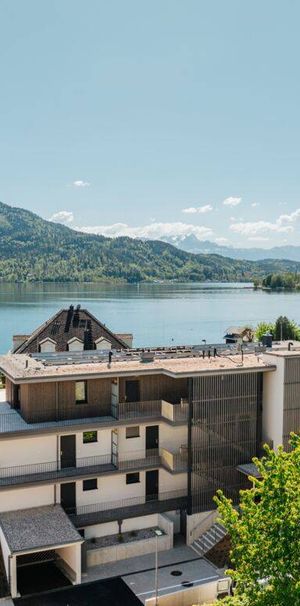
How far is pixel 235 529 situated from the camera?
760 inches

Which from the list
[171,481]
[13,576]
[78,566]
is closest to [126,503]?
[171,481]

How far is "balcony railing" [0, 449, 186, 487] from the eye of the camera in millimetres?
28609

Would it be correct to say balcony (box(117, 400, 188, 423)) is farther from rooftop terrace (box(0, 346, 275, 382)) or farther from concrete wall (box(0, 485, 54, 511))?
concrete wall (box(0, 485, 54, 511))

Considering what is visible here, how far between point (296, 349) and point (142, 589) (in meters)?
15.5

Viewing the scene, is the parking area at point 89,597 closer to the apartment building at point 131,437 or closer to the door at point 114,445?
the apartment building at point 131,437

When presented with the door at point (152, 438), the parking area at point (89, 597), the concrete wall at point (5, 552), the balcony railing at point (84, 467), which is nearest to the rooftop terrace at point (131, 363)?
the door at point (152, 438)

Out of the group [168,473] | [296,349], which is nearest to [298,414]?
[296,349]

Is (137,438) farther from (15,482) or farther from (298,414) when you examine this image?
(298,414)

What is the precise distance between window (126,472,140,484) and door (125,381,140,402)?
3904 millimetres

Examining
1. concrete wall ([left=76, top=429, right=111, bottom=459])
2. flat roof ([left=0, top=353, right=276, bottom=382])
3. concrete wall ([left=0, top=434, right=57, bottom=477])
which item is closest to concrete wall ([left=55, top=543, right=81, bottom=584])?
concrete wall ([left=0, top=434, right=57, bottom=477])

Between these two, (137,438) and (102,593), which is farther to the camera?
(137,438)

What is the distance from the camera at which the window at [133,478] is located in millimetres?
31297

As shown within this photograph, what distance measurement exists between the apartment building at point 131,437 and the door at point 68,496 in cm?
5

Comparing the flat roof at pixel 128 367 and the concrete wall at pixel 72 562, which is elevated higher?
the flat roof at pixel 128 367
